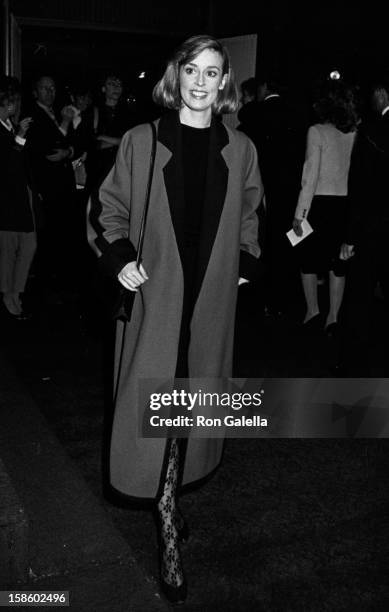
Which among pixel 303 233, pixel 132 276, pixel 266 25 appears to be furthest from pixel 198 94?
pixel 266 25

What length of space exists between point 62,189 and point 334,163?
9.09 feet

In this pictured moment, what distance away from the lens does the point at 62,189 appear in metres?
7.70

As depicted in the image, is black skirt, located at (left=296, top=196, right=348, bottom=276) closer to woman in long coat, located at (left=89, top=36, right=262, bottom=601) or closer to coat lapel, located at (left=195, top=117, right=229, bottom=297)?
woman in long coat, located at (left=89, top=36, right=262, bottom=601)

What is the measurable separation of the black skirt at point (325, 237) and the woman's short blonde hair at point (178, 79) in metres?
3.61

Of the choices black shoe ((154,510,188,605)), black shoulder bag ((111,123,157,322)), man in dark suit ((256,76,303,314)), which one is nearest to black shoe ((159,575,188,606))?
black shoe ((154,510,188,605))

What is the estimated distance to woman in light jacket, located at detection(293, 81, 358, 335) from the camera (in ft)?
19.8

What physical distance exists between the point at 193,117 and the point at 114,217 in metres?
0.44

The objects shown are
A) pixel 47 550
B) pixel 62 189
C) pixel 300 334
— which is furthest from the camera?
pixel 62 189

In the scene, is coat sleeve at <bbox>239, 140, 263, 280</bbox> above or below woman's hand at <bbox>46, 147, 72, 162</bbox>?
above

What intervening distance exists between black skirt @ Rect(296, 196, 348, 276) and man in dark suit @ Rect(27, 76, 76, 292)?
2.34m

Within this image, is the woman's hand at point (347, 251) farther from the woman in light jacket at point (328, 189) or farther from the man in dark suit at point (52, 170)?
the man in dark suit at point (52, 170)

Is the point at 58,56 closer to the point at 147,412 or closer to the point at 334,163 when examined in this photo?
the point at 334,163

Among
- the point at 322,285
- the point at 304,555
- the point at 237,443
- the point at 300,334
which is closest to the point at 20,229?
the point at 300,334

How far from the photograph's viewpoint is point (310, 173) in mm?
6168
